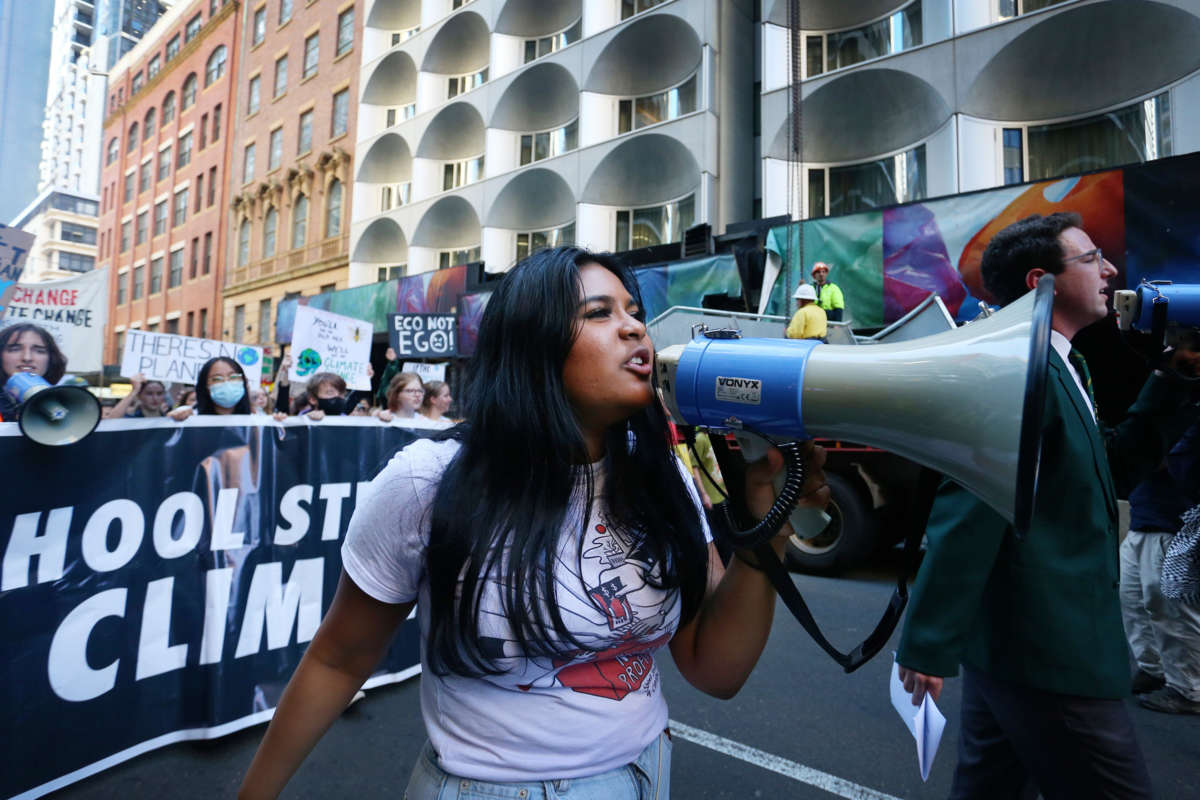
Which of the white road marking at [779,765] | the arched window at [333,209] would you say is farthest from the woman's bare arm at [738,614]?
the arched window at [333,209]

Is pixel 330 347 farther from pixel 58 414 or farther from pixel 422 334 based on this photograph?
pixel 58 414

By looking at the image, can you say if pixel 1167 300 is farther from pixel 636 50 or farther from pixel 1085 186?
pixel 636 50

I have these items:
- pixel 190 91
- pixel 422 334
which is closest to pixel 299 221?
pixel 190 91

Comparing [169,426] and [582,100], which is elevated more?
[582,100]

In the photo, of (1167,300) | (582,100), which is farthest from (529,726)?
(582,100)

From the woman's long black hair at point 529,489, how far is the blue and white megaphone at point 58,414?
82.2 inches

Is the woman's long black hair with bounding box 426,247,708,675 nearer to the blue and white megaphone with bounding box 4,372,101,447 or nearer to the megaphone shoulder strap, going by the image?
the megaphone shoulder strap

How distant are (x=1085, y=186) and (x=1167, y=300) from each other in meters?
6.98

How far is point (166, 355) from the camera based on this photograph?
6531 mm

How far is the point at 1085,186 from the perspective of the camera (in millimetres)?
7172

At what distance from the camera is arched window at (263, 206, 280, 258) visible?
25859 millimetres

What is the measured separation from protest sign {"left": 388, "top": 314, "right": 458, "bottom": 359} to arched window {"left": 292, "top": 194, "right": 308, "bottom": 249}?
1683 cm

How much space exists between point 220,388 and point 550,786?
152 inches

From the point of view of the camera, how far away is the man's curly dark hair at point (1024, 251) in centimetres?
168
